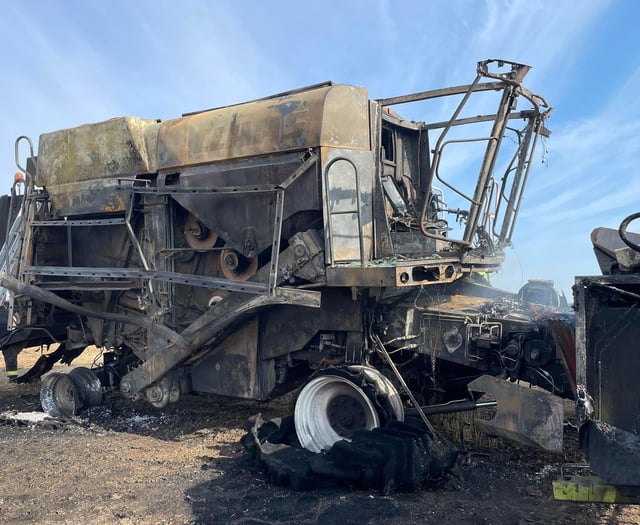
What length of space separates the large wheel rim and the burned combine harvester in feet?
0.05

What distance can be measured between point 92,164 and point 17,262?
1.57m

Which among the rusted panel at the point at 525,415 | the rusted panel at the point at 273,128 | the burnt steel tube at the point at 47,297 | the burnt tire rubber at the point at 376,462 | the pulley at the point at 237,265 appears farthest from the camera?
the burnt steel tube at the point at 47,297

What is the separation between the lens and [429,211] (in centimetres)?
677

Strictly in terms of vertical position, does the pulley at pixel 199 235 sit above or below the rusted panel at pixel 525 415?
above

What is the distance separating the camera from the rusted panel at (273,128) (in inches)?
215

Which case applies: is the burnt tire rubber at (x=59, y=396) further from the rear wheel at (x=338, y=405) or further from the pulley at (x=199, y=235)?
the rear wheel at (x=338, y=405)

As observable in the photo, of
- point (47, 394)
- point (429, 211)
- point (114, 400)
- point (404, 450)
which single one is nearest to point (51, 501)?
point (404, 450)

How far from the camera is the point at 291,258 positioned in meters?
5.48

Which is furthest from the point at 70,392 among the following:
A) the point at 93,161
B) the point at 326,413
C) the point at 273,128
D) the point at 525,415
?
the point at 525,415

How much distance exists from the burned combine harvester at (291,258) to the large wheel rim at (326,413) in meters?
0.01

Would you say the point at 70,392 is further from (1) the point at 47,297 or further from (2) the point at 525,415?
(2) the point at 525,415

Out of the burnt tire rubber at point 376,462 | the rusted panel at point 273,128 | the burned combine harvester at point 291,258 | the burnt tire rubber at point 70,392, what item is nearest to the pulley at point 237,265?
the burned combine harvester at point 291,258

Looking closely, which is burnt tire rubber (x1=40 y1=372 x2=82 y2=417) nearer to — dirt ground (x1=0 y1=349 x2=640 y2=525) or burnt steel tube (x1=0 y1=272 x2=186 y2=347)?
dirt ground (x1=0 y1=349 x2=640 y2=525)

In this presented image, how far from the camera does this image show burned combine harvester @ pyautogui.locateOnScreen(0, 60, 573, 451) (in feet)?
17.1
